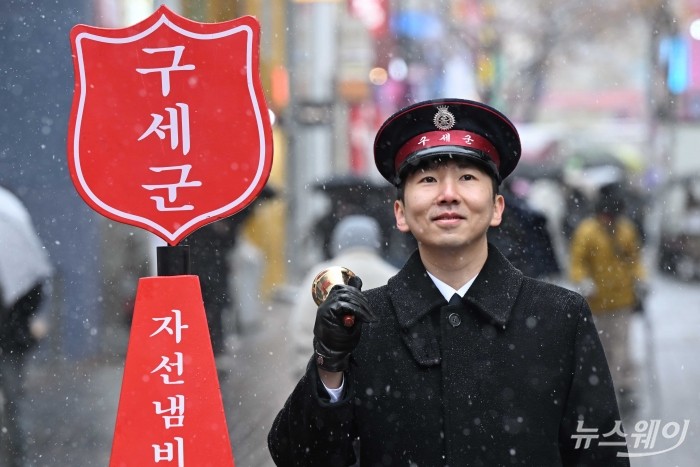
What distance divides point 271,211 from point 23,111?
9911 mm

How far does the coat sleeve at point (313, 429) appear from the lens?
2.50 metres

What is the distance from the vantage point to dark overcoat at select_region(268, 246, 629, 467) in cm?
255

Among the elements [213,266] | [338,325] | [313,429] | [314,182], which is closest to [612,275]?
[213,266]

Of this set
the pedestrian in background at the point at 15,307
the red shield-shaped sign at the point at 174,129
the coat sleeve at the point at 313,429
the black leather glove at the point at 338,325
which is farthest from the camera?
the pedestrian in background at the point at 15,307

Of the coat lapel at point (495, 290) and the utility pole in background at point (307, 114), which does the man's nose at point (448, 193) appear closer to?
the coat lapel at point (495, 290)

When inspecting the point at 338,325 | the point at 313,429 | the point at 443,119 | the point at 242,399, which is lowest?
the point at 242,399

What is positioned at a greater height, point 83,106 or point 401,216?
point 83,106

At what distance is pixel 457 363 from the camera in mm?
2592

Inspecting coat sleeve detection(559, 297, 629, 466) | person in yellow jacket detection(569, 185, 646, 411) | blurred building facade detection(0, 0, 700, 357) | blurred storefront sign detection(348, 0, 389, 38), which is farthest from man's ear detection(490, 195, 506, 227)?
blurred storefront sign detection(348, 0, 389, 38)

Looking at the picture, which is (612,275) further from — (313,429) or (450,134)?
(313,429)

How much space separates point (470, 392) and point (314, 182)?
1370 cm

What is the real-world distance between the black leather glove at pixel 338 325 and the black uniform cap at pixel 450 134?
1.47 ft

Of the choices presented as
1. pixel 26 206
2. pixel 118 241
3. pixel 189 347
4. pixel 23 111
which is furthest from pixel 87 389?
pixel 189 347
